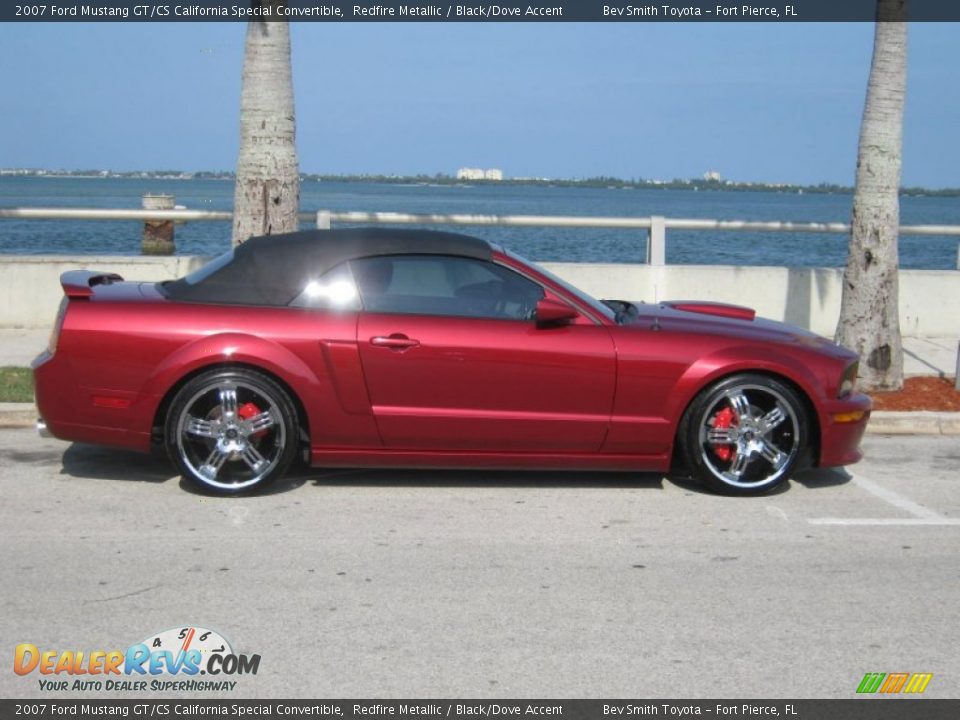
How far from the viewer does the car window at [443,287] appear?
272 inches

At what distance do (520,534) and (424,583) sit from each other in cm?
93

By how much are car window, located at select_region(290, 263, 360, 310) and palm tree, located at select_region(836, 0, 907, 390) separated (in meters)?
4.98

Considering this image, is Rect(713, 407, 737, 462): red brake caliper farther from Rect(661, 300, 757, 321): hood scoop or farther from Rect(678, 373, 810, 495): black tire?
Rect(661, 300, 757, 321): hood scoop

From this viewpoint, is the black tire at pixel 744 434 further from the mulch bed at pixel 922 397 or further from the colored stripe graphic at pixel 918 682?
the mulch bed at pixel 922 397

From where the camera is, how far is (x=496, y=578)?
18.3 feet

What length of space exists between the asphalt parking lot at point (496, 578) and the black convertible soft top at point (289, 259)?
1.14m

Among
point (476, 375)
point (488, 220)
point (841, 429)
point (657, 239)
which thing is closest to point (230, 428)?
point (476, 375)

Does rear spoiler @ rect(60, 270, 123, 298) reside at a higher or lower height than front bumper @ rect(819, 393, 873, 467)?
higher

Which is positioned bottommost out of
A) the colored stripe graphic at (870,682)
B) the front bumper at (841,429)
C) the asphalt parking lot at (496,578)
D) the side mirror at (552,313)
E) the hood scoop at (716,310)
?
the colored stripe graphic at (870,682)

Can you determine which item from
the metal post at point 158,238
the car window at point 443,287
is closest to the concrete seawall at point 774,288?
the metal post at point 158,238

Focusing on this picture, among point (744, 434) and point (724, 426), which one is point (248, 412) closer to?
point (724, 426)

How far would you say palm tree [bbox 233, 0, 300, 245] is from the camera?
9828mm

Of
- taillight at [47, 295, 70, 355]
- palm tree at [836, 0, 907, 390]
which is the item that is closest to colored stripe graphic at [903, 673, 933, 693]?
taillight at [47, 295, 70, 355]
